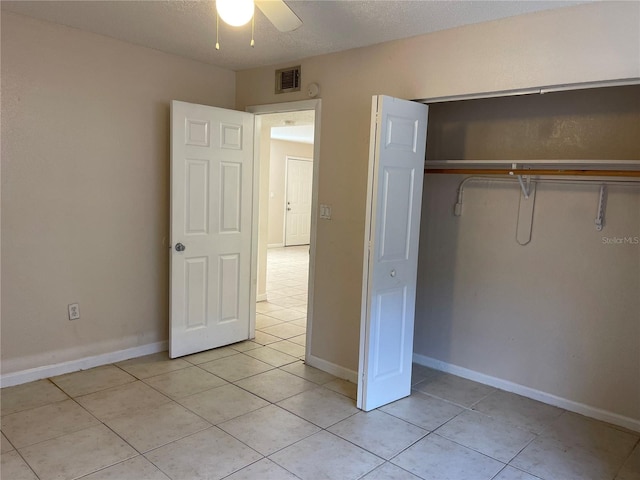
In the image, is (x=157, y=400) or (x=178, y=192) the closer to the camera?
(x=157, y=400)

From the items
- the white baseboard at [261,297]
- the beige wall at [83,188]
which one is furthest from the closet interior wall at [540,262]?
the white baseboard at [261,297]

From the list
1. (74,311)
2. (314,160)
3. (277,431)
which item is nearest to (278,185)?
(314,160)

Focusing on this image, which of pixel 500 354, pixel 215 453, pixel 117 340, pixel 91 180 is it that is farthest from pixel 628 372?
pixel 91 180

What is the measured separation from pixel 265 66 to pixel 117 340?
257 centimetres

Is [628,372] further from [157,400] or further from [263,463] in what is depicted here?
[157,400]

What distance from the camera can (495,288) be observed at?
135 inches

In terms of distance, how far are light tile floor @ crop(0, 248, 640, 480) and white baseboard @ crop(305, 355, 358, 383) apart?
67mm

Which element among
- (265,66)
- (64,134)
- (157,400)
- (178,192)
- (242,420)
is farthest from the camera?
(265,66)

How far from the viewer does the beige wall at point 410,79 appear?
7.79 ft

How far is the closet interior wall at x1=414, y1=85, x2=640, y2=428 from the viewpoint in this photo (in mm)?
2910

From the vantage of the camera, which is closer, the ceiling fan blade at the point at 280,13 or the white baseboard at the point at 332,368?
the ceiling fan blade at the point at 280,13

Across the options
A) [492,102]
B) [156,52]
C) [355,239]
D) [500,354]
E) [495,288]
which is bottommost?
[500,354]

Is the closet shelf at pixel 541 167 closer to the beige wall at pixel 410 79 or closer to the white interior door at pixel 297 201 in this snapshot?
the beige wall at pixel 410 79

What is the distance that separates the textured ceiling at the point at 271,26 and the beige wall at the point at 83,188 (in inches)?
9.2
